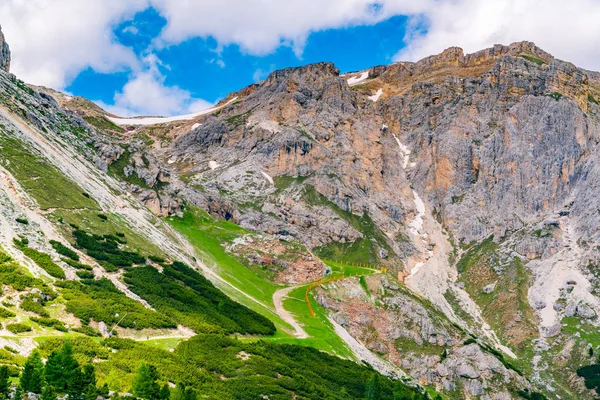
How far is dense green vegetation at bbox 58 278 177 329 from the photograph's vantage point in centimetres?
5606

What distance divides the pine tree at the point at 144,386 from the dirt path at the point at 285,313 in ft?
171

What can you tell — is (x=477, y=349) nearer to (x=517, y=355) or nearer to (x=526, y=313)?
(x=517, y=355)

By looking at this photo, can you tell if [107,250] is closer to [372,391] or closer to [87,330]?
[87,330]

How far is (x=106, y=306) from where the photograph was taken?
59688 millimetres

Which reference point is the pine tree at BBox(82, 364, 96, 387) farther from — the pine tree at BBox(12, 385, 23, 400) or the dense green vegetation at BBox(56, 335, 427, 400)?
the pine tree at BBox(12, 385, 23, 400)

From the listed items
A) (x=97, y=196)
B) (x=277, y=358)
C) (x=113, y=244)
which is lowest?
(x=277, y=358)

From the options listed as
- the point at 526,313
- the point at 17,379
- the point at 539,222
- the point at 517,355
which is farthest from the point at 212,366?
the point at 539,222

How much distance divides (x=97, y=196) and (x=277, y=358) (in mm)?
49888

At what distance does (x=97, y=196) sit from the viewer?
331 feet

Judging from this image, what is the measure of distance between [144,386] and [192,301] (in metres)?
38.5

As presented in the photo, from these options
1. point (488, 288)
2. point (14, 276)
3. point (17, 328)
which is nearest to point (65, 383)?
point (17, 328)

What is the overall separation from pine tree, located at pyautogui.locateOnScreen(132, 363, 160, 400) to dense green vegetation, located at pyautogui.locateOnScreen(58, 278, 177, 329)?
15.0m

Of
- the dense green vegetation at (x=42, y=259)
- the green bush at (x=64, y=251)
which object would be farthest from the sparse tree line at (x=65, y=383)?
the green bush at (x=64, y=251)

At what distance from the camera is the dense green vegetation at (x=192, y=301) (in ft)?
233
